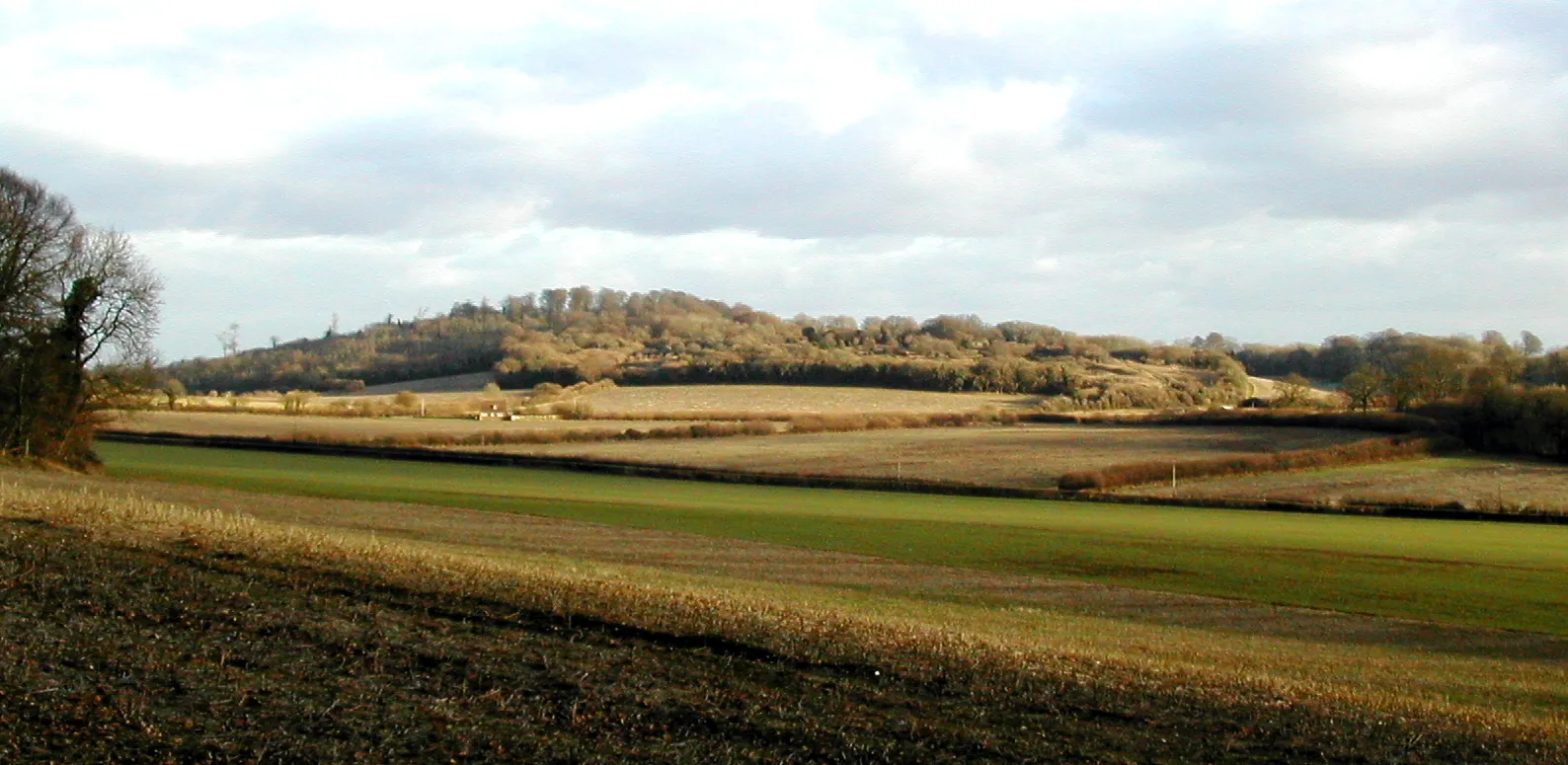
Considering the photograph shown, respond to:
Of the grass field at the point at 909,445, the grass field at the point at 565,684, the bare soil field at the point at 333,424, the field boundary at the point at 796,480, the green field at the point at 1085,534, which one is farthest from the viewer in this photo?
the bare soil field at the point at 333,424

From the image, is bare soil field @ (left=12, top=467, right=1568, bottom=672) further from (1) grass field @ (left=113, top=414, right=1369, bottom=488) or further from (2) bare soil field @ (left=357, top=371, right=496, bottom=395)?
(2) bare soil field @ (left=357, top=371, right=496, bottom=395)

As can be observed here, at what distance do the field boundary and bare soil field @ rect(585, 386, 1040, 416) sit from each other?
25.6 metres

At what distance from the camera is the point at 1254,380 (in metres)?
117

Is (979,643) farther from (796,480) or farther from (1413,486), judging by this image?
(1413,486)

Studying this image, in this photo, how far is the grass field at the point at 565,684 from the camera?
7559mm

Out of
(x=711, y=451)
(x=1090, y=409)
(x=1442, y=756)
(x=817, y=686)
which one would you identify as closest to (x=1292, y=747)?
(x=1442, y=756)

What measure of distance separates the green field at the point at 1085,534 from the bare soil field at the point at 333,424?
1633cm

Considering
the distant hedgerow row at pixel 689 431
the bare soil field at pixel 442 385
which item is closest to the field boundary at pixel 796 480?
the distant hedgerow row at pixel 689 431

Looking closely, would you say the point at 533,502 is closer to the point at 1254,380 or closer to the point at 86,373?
the point at 86,373

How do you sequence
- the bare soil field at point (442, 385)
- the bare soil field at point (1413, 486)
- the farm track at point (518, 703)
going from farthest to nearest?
1. the bare soil field at point (442, 385)
2. the bare soil field at point (1413, 486)
3. the farm track at point (518, 703)

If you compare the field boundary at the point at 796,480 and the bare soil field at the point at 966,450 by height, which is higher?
the bare soil field at the point at 966,450

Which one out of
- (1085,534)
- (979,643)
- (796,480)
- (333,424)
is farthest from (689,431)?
(979,643)

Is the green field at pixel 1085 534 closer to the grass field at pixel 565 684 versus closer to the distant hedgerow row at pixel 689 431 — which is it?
the distant hedgerow row at pixel 689 431

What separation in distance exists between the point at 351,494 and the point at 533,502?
664 centimetres
